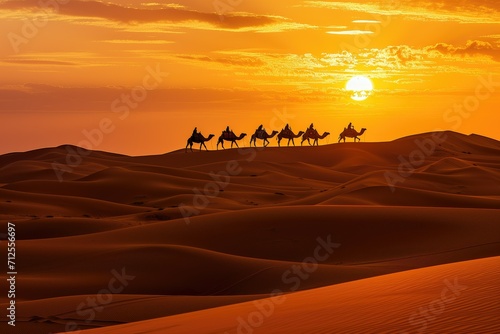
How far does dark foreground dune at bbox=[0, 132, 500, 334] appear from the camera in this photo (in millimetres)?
11055

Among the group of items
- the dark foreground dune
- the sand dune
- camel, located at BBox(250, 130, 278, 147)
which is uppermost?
camel, located at BBox(250, 130, 278, 147)

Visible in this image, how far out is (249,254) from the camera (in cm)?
2166

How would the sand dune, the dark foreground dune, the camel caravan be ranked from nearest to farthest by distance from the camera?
the sand dune
the dark foreground dune
the camel caravan

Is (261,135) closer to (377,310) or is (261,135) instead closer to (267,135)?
(267,135)

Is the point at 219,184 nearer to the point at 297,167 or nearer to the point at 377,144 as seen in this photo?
the point at 297,167

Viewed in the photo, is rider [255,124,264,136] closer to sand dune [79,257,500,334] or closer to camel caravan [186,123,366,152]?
camel caravan [186,123,366,152]

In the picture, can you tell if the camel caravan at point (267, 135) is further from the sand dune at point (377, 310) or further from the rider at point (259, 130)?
the sand dune at point (377, 310)

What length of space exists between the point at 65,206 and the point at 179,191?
28.1ft

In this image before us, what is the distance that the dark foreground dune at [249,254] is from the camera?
36.3ft

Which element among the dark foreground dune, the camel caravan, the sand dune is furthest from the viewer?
the camel caravan

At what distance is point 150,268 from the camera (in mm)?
18359

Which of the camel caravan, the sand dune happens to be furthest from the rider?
the sand dune

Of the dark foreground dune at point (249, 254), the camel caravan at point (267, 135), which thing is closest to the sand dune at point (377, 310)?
the dark foreground dune at point (249, 254)

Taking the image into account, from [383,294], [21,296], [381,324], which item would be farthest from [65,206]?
[381,324]
